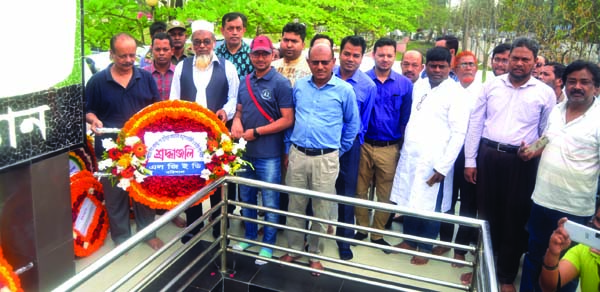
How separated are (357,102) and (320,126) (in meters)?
0.55

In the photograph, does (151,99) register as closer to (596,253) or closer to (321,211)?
(321,211)

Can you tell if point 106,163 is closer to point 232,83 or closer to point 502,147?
point 232,83

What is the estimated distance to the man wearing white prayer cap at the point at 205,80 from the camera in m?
4.49

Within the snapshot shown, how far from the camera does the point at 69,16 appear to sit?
2.98 m

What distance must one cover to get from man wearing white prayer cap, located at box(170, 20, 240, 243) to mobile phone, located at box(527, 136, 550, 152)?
247 cm

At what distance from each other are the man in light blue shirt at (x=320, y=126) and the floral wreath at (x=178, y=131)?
1.87 feet

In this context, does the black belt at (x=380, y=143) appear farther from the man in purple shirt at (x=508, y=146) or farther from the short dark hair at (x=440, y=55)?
the short dark hair at (x=440, y=55)

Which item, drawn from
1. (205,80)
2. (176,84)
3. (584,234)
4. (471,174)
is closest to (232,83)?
(205,80)

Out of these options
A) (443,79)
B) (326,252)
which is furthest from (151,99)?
(443,79)

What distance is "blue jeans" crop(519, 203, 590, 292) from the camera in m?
3.37

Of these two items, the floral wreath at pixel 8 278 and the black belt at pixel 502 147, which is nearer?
the floral wreath at pixel 8 278

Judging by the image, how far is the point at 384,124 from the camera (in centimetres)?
441

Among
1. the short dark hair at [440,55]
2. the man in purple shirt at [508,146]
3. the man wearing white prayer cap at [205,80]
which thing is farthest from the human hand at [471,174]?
the man wearing white prayer cap at [205,80]

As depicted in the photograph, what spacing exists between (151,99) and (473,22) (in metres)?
16.4
